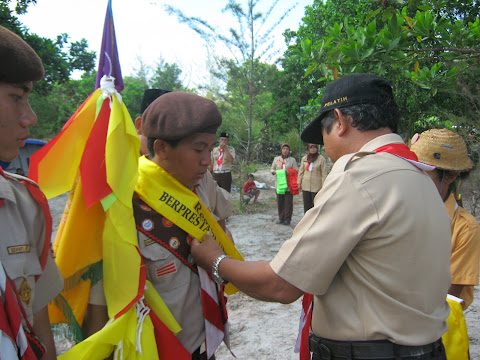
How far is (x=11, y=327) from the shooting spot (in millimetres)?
1067

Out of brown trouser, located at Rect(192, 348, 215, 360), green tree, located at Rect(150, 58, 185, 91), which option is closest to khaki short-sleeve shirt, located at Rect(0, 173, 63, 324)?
brown trouser, located at Rect(192, 348, 215, 360)

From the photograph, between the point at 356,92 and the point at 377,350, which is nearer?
the point at 377,350

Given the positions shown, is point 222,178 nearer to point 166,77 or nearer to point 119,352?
point 119,352

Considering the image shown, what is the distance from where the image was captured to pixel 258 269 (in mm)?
1535

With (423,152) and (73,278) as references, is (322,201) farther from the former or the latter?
(423,152)

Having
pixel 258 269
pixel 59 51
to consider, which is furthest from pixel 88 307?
pixel 59 51

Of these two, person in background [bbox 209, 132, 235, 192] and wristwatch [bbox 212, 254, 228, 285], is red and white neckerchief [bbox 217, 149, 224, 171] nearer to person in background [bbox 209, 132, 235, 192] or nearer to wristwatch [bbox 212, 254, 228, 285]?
person in background [bbox 209, 132, 235, 192]

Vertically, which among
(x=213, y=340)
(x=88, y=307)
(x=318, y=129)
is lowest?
(x=213, y=340)

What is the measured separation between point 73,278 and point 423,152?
7.01 ft

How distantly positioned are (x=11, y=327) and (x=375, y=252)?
122 centimetres

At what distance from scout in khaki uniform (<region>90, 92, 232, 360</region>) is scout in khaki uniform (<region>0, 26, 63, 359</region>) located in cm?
45

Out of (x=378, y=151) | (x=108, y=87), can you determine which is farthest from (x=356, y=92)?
(x=108, y=87)

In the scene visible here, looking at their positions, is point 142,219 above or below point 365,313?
above

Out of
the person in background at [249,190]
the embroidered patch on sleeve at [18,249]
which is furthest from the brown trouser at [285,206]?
the embroidered patch on sleeve at [18,249]
